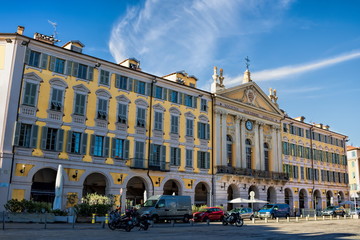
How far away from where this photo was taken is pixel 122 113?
110ft

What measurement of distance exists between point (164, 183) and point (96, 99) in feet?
33.3

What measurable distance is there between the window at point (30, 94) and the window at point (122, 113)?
7.42 m

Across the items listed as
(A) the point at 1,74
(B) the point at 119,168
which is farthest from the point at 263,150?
(A) the point at 1,74

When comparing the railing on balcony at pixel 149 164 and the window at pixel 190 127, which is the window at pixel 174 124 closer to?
the window at pixel 190 127

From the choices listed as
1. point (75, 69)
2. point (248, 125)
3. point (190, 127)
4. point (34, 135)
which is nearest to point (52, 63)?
point (75, 69)

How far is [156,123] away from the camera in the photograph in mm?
35656

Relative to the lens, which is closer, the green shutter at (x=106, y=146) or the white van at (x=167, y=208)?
the white van at (x=167, y=208)

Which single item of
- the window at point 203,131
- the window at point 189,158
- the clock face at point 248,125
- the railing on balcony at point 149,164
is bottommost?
the railing on balcony at point 149,164

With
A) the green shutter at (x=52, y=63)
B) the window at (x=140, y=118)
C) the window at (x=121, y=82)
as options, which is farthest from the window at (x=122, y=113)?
the green shutter at (x=52, y=63)

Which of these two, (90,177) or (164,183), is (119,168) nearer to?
(90,177)

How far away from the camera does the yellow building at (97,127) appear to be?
28016 mm

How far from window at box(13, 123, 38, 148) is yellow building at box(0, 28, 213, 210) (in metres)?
0.07

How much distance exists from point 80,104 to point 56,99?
6.57 feet

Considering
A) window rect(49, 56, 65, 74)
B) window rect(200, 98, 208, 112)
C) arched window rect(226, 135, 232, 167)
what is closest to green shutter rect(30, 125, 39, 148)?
window rect(49, 56, 65, 74)
